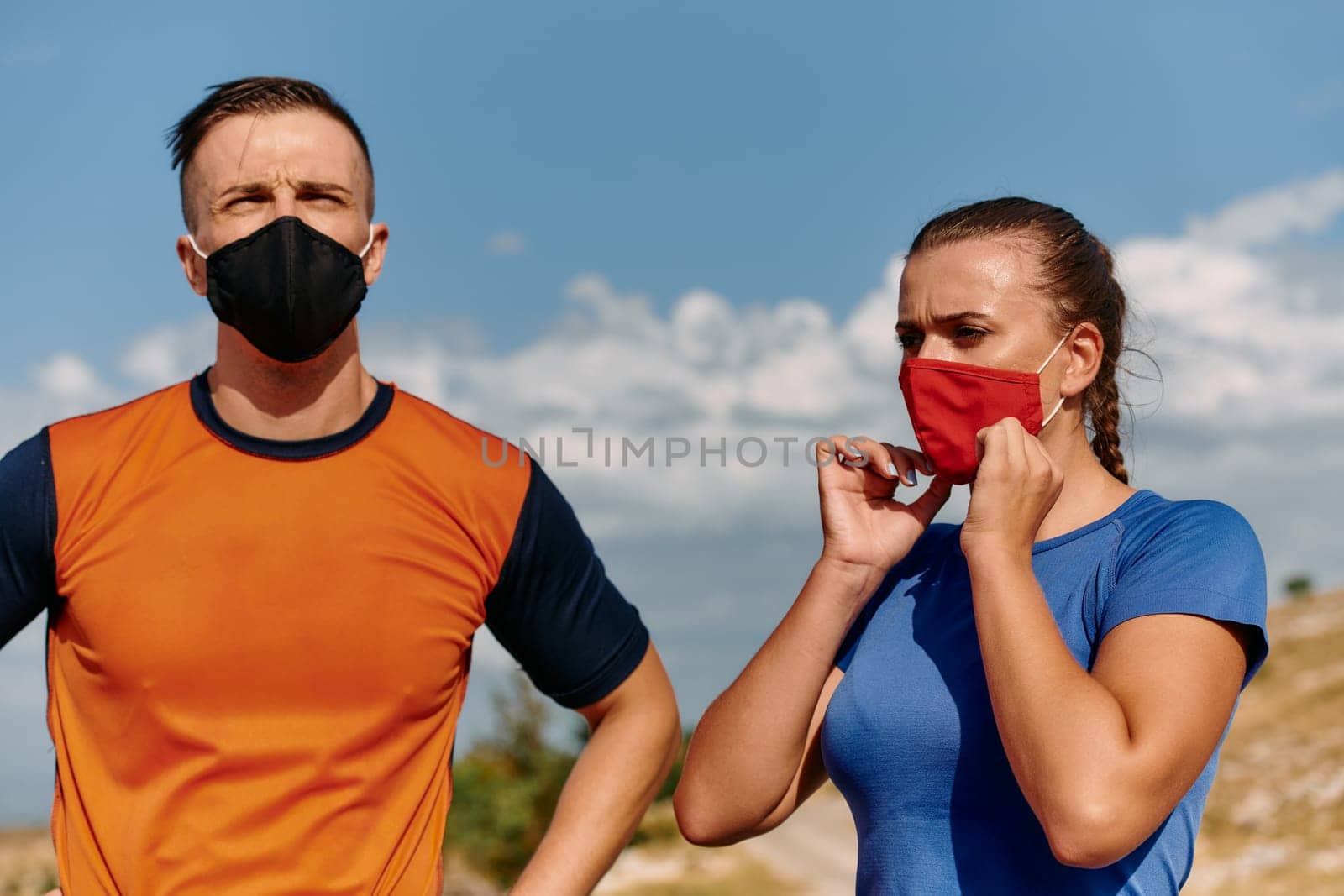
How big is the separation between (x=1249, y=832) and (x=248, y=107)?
1158 inches

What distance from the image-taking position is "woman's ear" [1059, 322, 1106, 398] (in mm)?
3398

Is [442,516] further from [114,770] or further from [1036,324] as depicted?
[1036,324]

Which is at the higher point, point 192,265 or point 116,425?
point 192,265

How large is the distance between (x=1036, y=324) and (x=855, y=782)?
123cm

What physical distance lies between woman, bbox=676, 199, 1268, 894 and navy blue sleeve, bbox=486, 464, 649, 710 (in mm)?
363

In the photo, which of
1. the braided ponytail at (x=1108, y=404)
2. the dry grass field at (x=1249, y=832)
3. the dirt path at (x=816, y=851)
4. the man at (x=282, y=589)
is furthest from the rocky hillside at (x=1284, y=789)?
the man at (x=282, y=589)

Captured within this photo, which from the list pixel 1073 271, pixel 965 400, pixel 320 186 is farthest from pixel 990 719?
pixel 320 186

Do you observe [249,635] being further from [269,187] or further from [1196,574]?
[1196,574]

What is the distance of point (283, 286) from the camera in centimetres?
337

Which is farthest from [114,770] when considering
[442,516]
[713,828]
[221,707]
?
[713,828]

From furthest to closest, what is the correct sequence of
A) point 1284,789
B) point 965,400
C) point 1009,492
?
1. point 1284,789
2. point 965,400
3. point 1009,492

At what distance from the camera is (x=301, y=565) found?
3402 mm

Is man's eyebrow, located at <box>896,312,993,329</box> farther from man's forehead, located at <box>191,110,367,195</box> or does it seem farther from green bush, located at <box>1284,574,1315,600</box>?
green bush, located at <box>1284,574,1315,600</box>

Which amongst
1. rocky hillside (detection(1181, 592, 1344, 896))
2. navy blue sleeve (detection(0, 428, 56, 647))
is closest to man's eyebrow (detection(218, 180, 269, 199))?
navy blue sleeve (detection(0, 428, 56, 647))
